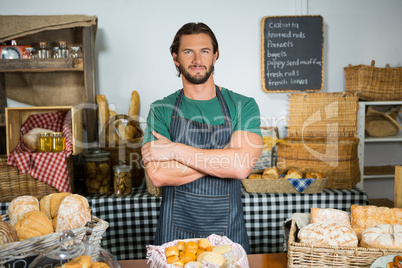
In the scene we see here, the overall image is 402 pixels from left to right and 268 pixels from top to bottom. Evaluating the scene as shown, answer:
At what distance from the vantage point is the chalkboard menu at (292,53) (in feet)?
11.1

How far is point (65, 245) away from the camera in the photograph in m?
0.86

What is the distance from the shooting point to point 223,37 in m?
3.41

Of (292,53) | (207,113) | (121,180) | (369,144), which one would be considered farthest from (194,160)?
(369,144)

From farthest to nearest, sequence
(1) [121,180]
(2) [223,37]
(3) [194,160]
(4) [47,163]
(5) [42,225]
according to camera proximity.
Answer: (2) [223,37]
(1) [121,180]
(4) [47,163]
(3) [194,160]
(5) [42,225]

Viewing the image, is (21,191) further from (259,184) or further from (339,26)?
(339,26)

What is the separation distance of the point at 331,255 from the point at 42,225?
0.90 metres

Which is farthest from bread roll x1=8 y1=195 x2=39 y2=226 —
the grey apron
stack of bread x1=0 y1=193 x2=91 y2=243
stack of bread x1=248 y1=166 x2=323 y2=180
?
stack of bread x1=248 y1=166 x2=323 y2=180

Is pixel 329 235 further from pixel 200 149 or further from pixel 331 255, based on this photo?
pixel 200 149

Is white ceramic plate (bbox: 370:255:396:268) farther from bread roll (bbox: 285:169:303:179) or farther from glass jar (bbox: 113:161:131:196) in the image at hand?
glass jar (bbox: 113:161:131:196)

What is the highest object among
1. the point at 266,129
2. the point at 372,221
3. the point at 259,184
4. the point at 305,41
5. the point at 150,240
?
the point at 305,41

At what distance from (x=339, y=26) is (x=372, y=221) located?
282 centimetres

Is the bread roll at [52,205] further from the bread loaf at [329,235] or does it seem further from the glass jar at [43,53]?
the glass jar at [43,53]

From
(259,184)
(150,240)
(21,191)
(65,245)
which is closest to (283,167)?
(259,184)

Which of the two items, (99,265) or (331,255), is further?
(331,255)
